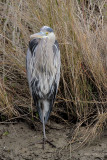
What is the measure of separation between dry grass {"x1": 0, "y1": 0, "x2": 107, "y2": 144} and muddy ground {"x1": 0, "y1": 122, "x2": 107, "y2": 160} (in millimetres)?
123

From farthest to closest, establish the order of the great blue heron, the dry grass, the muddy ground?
1. the dry grass
2. the muddy ground
3. the great blue heron

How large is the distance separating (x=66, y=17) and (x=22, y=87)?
0.82 metres

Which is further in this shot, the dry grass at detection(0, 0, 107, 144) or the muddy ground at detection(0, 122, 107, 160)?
the dry grass at detection(0, 0, 107, 144)

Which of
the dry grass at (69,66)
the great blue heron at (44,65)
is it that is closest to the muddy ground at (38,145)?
the dry grass at (69,66)

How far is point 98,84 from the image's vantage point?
302cm

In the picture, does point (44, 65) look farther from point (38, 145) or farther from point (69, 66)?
point (38, 145)

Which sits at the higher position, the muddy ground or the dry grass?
the dry grass

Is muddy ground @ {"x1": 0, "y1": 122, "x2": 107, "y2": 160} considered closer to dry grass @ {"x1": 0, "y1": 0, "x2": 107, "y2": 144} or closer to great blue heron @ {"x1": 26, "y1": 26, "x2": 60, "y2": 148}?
dry grass @ {"x1": 0, "y1": 0, "x2": 107, "y2": 144}

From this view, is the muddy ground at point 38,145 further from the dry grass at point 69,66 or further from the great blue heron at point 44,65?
the great blue heron at point 44,65

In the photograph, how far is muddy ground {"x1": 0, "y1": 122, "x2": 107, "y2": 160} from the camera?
112 inches

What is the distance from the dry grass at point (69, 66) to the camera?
3.02 meters

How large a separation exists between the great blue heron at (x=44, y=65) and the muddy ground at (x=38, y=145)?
461 millimetres

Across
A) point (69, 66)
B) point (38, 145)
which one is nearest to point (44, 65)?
point (69, 66)

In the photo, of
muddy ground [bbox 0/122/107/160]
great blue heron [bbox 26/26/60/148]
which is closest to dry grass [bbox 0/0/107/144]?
muddy ground [bbox 0/122/107/160]
